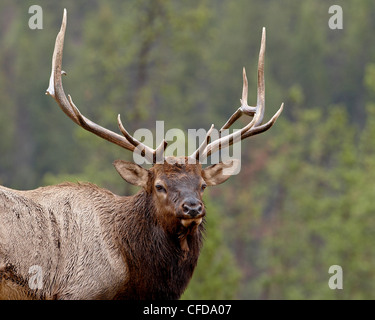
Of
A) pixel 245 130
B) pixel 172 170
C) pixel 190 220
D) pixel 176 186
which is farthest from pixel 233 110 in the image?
pixel 190 220

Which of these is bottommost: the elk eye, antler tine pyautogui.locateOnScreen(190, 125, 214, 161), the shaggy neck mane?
the shaggy neck mane

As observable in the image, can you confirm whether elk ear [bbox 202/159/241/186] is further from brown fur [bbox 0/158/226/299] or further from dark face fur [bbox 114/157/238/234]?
brown fur [bbox 0/158/226/299]

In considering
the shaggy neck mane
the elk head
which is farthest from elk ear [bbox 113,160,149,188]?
the shaggy neck mane

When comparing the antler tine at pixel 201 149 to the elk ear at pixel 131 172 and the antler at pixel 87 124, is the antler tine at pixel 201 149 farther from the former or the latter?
the elk ear at pixel 131 172

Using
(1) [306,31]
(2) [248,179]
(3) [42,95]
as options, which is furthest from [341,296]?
(1) [306,31]

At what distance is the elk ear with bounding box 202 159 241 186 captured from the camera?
30.4 feet

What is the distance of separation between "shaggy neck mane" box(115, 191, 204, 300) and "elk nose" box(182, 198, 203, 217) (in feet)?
1.43

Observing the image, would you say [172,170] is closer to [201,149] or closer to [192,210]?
[201,149]

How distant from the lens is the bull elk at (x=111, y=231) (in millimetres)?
8328

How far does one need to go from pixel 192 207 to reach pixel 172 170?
65 centimetres

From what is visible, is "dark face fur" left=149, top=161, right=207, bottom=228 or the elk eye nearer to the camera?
"dark face fur" left=149, top=161, right=207, bottom=228
